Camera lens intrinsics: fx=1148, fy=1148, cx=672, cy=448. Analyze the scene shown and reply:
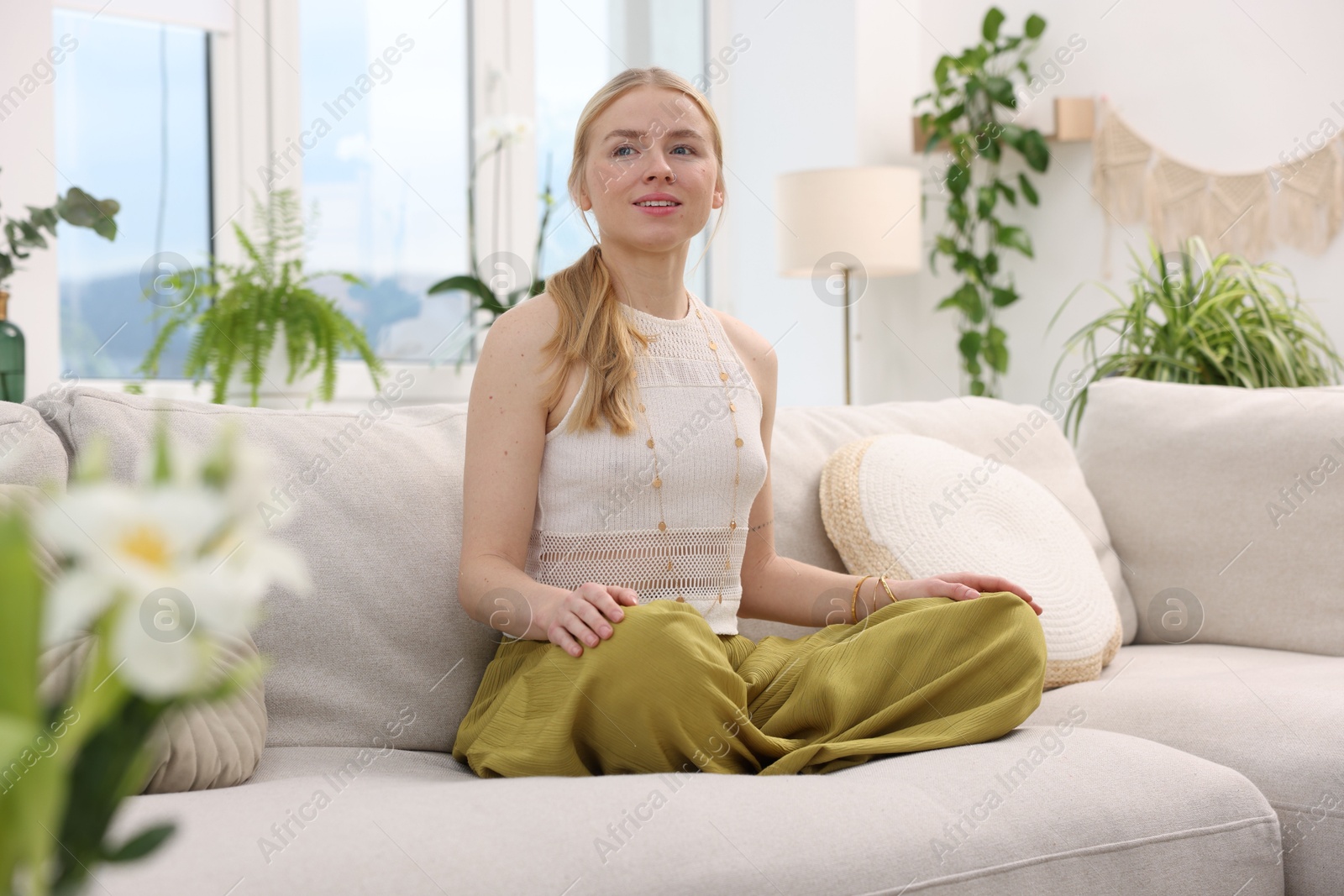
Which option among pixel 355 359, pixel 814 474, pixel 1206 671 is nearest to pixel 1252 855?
pixel 1206 671

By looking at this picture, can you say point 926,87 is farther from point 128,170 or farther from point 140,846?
point 140,846

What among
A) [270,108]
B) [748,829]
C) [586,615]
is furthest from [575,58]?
[748,829]

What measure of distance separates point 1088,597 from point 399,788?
1026 mm

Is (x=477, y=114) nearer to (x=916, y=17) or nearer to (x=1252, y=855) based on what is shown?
(x=916, y=17)

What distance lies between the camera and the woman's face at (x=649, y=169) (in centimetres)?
137

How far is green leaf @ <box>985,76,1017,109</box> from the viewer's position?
3402 mm

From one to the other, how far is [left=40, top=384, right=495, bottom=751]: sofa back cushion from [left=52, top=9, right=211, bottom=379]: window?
160 cm

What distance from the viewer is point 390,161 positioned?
318cm

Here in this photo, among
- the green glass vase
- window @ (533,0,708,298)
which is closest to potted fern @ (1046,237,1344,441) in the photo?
window @ (533,0,708,298)

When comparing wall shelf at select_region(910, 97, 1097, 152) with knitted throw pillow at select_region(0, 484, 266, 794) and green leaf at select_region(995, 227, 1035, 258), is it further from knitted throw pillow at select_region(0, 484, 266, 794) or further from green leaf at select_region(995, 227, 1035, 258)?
knitted throw pillow at select_region(0, 484, 266, 794)

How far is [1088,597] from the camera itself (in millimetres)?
1600

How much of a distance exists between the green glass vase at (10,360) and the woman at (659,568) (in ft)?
2.93

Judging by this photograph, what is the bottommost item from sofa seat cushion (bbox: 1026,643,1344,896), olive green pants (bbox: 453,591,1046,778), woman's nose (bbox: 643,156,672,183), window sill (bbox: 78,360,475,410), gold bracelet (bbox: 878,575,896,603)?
sofa seat cushion (bbox: 1026,643,1344,896)

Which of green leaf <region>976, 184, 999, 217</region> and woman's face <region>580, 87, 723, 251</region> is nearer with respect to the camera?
woman's face <region>580, 87, 723, 251</region>
